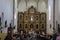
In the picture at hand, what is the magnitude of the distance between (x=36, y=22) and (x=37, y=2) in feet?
12.3

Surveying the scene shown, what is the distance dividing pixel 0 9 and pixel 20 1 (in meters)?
19.9

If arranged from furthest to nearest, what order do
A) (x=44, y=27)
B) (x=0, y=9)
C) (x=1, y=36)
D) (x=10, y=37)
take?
(x=44, y=27), (x=0, y=9), (x=1, y=36), (x=10, y=37)

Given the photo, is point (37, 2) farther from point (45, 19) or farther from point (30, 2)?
point (45, 19)

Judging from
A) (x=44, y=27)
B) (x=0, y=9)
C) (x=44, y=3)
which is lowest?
(x=44, y=27)

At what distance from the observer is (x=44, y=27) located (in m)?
32.0

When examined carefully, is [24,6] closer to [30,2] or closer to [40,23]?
[30,2]

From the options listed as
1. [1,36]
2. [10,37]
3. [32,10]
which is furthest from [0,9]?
[32,10]

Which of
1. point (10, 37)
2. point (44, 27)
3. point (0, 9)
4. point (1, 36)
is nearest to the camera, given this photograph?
point (10, 37)

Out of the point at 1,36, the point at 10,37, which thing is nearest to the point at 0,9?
the point at 1,36

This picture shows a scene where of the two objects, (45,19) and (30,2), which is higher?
(30,2)

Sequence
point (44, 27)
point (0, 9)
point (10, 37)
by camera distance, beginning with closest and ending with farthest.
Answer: point (10, 37) → point (0, 9) → point (44, 27)

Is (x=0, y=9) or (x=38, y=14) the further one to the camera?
(x=38, y=14)

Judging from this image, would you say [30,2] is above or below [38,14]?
above

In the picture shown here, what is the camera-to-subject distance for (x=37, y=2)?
33531mm
